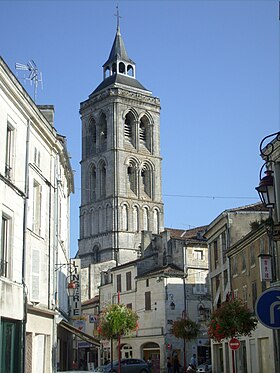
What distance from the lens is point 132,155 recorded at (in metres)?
91.7

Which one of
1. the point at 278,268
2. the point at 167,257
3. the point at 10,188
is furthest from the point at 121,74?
the point at 10,188

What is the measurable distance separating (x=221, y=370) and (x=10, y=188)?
26.2 meters

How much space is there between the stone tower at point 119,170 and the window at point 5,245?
65492 mm

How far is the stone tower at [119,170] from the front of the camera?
8681 centimetres

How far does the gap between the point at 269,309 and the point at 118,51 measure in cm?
9743

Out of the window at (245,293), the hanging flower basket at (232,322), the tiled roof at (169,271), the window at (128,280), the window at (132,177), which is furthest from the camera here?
the window at (132,177)

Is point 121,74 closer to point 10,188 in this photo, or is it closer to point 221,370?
point 221,370

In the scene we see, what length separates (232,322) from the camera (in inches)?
1079

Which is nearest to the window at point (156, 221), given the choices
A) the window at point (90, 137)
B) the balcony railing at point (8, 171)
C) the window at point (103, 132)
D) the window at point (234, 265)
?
the window at point (103, 132)

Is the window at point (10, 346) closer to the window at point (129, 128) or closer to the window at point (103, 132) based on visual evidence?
the window at point (103, 132)

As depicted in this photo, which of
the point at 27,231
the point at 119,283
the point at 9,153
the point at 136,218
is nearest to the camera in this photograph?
the point at 9,153

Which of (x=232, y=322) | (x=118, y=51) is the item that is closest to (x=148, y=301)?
(x=232, y=322)

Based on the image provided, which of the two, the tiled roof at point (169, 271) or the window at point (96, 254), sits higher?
the window at point (96, 254)

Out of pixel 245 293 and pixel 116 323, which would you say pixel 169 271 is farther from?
pixel 245 293
